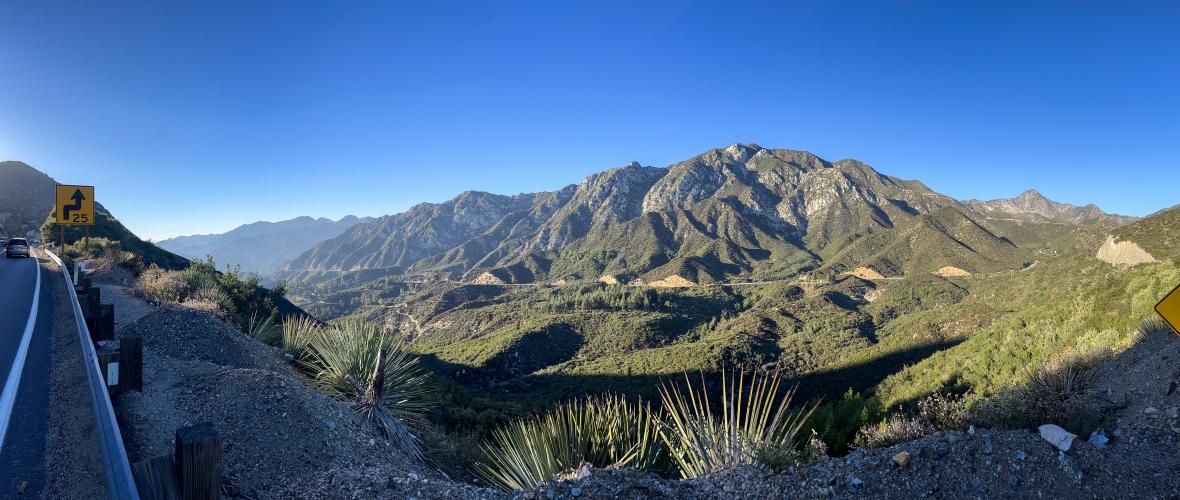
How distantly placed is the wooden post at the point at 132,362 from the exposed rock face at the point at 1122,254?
110 ft

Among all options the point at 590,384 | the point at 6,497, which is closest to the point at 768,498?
the point at 6,497

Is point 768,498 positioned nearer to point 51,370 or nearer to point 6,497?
point 6,497

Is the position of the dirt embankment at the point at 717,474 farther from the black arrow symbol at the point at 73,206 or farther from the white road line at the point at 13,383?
the black arrow symbol at the point at 73,206

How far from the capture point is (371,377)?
6.55 meters

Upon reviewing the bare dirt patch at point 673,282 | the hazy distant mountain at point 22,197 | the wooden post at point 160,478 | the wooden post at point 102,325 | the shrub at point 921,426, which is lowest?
the bare dirt patch at point 673,282

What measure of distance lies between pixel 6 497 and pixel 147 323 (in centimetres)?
592

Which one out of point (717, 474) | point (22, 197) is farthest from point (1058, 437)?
point (22, 197)

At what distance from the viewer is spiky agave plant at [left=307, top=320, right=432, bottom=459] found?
624 centimetres

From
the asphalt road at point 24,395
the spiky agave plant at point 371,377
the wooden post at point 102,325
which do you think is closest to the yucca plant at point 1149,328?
the spiky agave plant at point 371,377

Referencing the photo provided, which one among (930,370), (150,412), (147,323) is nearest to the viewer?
(150,412)

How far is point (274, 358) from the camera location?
307 inches

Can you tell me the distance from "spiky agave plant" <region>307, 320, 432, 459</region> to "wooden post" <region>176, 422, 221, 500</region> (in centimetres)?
449

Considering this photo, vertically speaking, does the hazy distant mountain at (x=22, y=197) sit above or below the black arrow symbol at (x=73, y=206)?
above

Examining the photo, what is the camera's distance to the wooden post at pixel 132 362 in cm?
435
